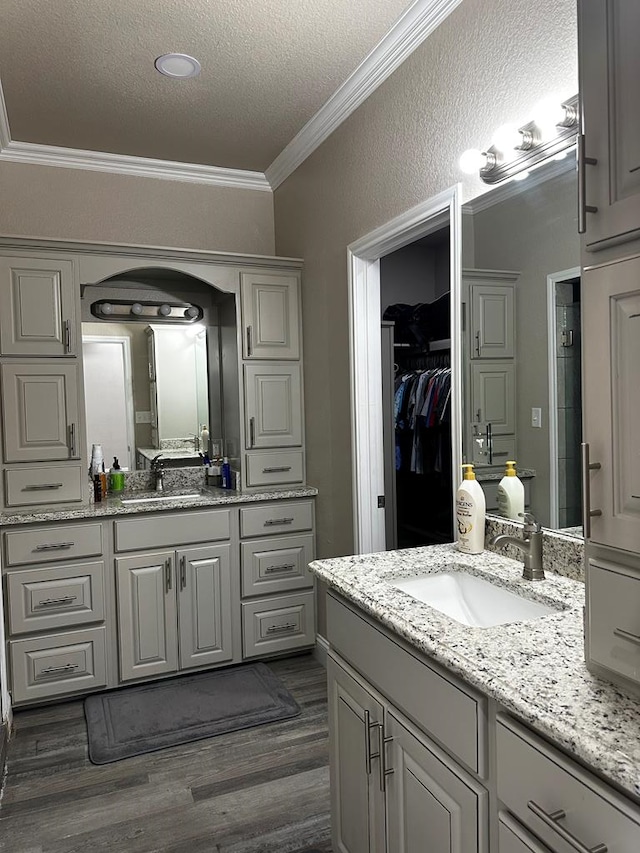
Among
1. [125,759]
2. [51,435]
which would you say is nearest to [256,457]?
[51,435]

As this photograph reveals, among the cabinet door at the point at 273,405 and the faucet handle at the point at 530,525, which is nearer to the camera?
the faucet handle at the point at 530,525

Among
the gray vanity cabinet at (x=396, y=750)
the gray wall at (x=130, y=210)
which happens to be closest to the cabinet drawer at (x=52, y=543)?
the gray wall at (x=130, y=210)

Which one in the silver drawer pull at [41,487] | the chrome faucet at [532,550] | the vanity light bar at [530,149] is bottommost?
the chrome faucet at [532,550]

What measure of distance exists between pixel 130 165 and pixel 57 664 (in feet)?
8.91

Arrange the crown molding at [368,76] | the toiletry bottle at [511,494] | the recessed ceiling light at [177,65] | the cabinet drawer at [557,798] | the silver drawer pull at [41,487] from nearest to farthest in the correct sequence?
the cabinet drawer at [557,798]
the toiletry bottle at [511,494]
the crown molding at [368,76]
the recessed ceiling light at [177,65]
the silver drawer pull at [41,487]

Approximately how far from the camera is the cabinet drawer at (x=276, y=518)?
336 centimetres

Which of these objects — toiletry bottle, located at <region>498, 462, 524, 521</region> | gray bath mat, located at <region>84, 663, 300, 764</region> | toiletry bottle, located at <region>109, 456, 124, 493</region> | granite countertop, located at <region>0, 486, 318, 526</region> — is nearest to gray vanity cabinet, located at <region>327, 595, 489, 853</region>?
toiletry bottle, located at <region>498, 462, 524, 521</region>

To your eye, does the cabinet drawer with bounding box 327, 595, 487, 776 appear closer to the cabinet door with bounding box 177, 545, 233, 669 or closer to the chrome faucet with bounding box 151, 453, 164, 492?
the cabinet door with bounding box 177, 545, 233, 669

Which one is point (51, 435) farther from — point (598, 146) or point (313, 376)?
point (598, 146)

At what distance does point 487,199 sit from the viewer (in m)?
2.01

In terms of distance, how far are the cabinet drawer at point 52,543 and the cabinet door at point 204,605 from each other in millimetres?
433

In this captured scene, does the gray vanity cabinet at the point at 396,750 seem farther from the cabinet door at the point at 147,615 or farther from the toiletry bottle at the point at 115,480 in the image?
the toiletry bottle at the point at 115,480

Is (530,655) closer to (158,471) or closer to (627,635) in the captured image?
(627,635)

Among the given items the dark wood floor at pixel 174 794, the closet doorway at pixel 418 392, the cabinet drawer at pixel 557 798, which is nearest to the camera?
the cabinet drawer at pixel 557 798
